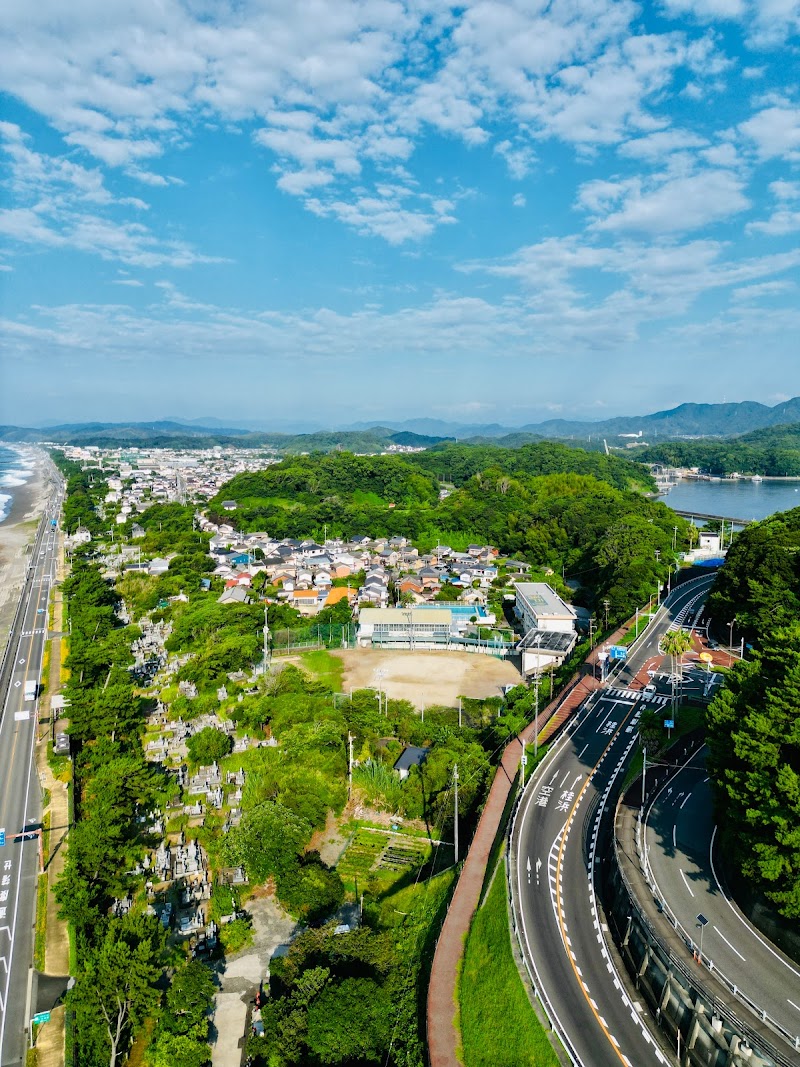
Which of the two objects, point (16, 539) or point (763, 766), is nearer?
point (763, 766)

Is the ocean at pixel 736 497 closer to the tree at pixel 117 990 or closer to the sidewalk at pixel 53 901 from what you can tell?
the sidewalk at pixel 53 901

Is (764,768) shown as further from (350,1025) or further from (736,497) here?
(736,497)

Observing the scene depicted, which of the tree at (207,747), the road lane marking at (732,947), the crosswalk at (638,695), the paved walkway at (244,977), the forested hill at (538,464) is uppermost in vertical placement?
the forested hill at (538,464)

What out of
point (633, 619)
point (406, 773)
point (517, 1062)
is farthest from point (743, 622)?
point (517, 1062)

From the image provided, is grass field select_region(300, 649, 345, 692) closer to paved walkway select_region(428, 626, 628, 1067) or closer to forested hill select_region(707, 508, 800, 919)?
paved walkway select_region(428, 626, 628, 1067)

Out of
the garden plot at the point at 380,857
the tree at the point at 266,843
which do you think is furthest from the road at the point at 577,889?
the tree at the point at 266,843

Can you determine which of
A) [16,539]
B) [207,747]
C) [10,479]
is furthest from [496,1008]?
[10,479]
